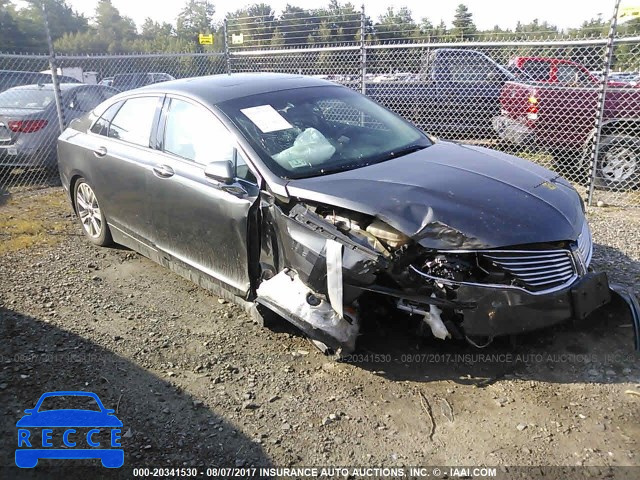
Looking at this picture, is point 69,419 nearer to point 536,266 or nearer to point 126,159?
point 126,159

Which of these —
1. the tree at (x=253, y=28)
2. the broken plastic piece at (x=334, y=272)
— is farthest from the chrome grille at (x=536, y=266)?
the tree at (x=253, y=28)

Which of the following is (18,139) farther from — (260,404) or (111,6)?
(111,6)

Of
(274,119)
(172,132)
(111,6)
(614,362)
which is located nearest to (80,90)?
(172,132)

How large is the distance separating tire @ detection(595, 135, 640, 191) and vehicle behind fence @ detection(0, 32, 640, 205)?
1 cm

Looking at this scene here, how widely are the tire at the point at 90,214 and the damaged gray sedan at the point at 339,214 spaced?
693 millimetres

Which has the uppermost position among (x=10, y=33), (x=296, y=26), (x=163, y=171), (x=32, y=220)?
(x=10, y=33)

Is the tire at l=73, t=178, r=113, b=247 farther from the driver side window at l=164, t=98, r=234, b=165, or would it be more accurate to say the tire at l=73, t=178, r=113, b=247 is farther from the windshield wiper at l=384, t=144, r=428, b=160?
the windshield wiper at l=384, t=144, r=428, b=160

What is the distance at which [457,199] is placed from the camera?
3.16 m

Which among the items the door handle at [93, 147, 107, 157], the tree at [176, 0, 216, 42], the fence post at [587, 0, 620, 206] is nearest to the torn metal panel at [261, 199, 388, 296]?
the door handle at [93, 147, 107, 157]

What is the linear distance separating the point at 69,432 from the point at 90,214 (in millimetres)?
3088

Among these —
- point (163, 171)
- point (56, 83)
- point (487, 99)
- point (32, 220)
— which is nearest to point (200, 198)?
point (163, 171)

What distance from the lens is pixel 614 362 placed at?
10.6 ft

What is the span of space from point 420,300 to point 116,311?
2.47m

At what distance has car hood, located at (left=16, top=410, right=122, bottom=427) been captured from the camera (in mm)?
2924
